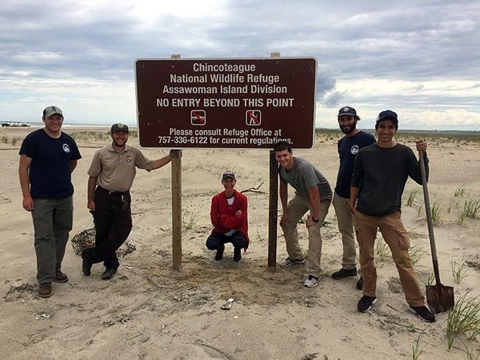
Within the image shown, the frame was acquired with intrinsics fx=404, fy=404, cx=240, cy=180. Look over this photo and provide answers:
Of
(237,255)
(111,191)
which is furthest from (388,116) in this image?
(111,191)

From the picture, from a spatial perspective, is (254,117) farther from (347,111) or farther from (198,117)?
(347,111)

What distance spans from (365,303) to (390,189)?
1238 millimetres

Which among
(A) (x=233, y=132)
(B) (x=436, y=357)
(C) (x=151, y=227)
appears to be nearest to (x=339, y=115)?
(A) (x=233, y=132)

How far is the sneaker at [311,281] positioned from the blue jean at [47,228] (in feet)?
9.83

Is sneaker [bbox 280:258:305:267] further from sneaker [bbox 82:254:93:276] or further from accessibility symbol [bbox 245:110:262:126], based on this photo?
sneaker [bbox 82:254:93:276]

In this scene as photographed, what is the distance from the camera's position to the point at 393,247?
13.5ft

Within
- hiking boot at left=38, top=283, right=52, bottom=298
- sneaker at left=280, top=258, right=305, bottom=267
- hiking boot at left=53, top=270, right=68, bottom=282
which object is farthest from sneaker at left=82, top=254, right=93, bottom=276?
sneaker at left=280, top=258, right=305, bottom=267

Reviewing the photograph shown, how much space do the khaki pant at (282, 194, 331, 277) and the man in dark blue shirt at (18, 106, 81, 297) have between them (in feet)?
9.25

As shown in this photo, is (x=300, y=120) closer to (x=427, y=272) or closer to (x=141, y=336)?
(x=427, y=272)

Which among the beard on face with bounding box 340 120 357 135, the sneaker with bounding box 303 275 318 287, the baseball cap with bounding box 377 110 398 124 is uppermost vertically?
the baseball cap with bounding box 377 110 398 124

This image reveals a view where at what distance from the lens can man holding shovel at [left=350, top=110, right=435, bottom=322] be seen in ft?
13.1

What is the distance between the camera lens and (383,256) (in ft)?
18.8

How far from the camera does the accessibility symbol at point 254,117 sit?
5.01m

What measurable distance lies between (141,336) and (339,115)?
125 inches
